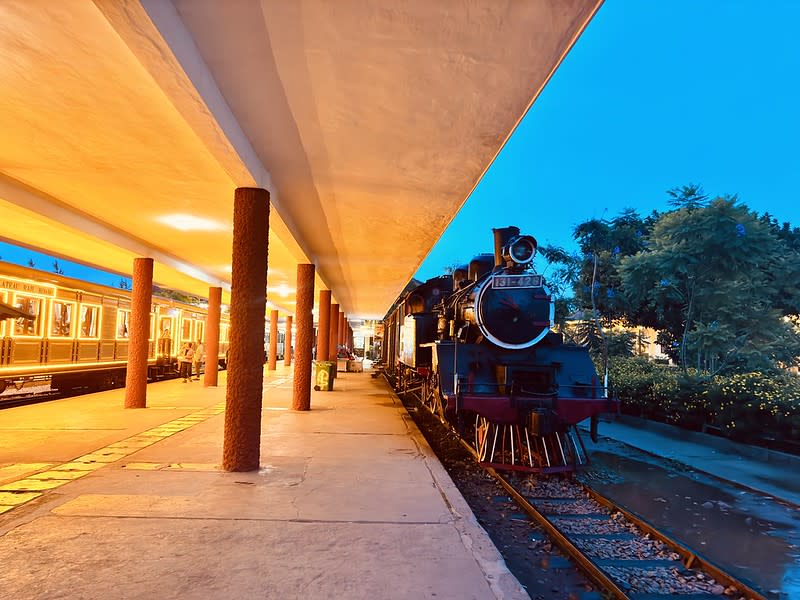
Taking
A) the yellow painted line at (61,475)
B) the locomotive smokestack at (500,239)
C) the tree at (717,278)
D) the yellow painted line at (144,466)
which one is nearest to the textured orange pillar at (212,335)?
the yellow painted line at (144,466)

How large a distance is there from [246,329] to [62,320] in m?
8.92

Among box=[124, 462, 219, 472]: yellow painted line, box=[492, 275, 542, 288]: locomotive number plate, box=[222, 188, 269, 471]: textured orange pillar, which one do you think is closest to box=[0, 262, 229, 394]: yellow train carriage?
box=[124, 462, 219, 472]: yellow painted line

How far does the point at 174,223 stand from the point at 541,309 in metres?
6.33

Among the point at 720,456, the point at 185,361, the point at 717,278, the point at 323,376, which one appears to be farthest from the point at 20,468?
the point at 717,278

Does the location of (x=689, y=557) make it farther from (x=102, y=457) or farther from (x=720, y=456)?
(x=102, y=457)

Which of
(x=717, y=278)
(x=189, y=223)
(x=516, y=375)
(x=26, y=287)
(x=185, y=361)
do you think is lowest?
(x=185, y=361)

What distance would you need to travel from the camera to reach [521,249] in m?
7.62

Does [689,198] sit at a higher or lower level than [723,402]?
higher

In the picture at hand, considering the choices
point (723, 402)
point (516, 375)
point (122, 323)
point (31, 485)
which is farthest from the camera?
point (122, 323)

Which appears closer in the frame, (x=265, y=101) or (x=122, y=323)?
(x=265, y=101)

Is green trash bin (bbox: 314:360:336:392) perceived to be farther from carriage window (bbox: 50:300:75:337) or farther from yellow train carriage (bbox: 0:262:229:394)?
carriage window (bbox: 50:300:75:337)

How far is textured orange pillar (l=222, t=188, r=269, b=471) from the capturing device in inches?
229

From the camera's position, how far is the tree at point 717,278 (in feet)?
41.0

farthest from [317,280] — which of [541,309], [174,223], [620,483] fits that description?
[620,483]
